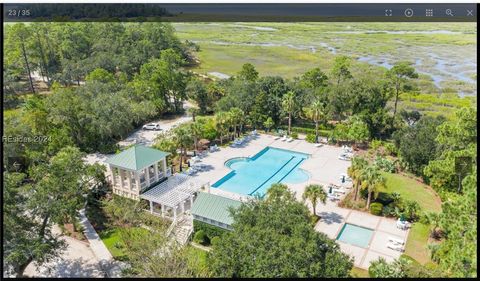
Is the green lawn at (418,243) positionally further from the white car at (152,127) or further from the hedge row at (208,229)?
the white car at (152,127)

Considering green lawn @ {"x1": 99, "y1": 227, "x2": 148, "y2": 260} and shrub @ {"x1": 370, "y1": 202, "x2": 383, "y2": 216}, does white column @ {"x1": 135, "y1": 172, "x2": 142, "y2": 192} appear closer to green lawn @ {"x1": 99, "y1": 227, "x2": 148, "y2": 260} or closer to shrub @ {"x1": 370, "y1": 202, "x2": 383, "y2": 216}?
green lawn @ {"x1": 99, "y1": 227, "x2": 148, "y2": 260}

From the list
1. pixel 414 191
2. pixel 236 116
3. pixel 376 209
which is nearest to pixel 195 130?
pixel 236 116

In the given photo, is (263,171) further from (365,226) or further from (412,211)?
(412,211)

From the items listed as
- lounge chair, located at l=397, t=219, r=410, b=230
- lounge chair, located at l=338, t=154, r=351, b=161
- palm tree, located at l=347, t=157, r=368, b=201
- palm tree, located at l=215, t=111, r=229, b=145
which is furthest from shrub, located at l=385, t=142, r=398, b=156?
palm tree, located at l=215, t=111, r=229, b=145

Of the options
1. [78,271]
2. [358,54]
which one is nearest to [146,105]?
[78,271]

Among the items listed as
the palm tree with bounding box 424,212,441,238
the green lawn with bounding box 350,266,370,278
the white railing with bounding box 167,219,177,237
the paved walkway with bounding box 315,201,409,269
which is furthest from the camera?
the white railing with bounding box 167,219,177,237

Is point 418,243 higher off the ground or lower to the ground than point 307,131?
lower
